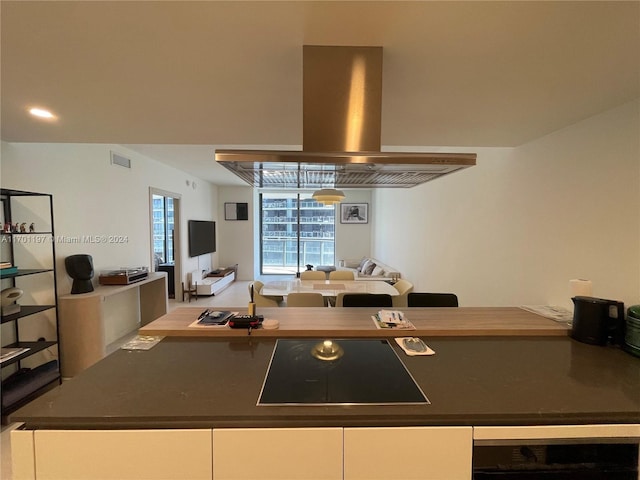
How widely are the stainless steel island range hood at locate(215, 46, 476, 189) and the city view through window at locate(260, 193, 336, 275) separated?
6811mm

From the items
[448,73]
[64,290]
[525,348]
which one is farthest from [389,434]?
[64,290]

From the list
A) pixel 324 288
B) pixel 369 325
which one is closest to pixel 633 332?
pixel 369 325

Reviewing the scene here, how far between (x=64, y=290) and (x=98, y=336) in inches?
26.6

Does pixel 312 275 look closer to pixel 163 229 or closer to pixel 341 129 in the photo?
pixel 341 129

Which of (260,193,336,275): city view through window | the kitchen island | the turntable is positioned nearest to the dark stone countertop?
the kitchen island

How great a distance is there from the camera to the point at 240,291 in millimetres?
6453

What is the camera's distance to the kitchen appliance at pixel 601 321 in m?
1.46

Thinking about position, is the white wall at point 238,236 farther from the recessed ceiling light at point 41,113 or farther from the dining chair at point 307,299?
the recessed ceiling light at point 41,113

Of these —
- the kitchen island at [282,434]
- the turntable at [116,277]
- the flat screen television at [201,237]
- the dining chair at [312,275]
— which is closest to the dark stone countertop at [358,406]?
the kitchen island at [282,434]

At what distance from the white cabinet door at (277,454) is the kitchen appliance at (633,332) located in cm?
153

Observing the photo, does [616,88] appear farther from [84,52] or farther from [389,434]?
[84,52]

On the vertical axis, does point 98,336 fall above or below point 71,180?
below

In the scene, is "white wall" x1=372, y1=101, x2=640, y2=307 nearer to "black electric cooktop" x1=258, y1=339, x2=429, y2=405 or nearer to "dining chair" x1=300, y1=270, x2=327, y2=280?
"black electric cooktop" x1=258, y1=339, x2=429, y2=405

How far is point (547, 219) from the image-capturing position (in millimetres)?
2182
